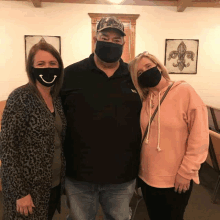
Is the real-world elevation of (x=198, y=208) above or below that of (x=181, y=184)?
below

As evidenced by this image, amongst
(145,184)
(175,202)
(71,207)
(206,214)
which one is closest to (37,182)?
(71,207)

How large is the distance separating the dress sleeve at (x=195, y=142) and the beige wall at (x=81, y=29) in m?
3.53

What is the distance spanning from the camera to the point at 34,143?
1.12m

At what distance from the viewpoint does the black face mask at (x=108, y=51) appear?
4.38ft

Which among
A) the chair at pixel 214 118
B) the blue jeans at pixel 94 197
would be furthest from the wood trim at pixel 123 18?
the blue jeans at pixel 94 197

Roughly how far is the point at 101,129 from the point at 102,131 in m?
0.01

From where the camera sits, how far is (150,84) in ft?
4.29

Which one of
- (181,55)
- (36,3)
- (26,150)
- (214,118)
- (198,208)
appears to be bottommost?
(198,208)

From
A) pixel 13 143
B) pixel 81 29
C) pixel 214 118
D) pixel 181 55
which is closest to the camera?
pixel 13 143

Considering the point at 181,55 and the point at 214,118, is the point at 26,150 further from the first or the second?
the point at 181,55

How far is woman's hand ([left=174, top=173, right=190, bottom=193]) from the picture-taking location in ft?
3.80

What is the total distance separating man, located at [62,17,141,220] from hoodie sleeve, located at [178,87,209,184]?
31 cm

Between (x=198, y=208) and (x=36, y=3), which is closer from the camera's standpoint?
(x=198, y=208)

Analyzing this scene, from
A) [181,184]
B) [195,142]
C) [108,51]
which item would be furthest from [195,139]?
[108,51]
